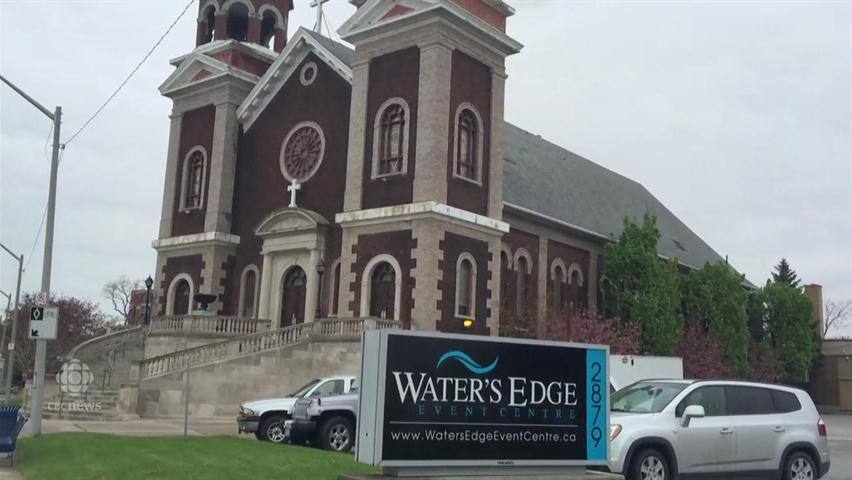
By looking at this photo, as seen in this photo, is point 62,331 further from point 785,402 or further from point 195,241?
point 785,402

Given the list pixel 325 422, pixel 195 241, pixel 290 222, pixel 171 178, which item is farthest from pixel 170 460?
pixel 171 178

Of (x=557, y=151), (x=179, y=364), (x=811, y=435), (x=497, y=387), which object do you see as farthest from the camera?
(x=557, y=151)

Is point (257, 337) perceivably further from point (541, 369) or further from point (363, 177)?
point (541, 369)

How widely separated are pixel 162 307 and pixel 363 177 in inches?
A: 514

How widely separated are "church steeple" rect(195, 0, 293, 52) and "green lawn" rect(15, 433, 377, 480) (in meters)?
27.6

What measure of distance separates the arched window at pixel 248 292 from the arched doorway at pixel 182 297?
10.3 ft

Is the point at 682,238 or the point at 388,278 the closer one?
the point at 388,278

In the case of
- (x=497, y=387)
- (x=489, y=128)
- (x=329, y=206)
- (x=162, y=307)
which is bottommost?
(x=497, y=387)

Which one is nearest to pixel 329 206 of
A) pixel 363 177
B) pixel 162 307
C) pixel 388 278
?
pixel 363 177

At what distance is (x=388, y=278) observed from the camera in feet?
109

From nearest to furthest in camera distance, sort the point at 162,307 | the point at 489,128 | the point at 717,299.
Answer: the point at 489,128, the point at 162,307, the point at 717,299

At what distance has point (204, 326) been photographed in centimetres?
3494

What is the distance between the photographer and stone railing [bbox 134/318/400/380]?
98.8 feet

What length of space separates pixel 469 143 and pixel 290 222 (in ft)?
27.0
